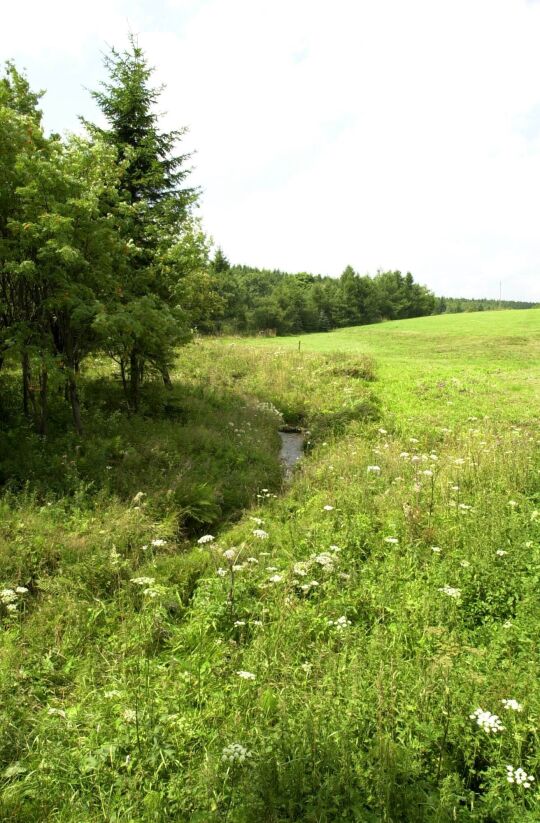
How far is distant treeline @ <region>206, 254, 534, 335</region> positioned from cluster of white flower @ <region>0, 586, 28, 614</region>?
30.2 metres

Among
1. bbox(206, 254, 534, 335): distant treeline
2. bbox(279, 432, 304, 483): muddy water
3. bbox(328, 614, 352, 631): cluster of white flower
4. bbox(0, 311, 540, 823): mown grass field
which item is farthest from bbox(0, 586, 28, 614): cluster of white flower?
bbox(206, 254, 534, 335): distant treeline

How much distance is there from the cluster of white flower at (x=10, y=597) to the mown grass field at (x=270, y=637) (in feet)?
0.14

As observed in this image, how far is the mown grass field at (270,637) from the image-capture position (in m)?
3.02

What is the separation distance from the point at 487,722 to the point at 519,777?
1.09 ft

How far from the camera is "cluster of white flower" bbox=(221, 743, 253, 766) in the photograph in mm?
3006

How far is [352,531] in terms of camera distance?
656 cm

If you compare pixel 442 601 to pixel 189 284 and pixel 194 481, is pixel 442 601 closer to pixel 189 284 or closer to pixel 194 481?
pixel 194 481

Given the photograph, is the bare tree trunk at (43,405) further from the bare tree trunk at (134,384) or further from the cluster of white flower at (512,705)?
the cluster of white flower at (512,705)

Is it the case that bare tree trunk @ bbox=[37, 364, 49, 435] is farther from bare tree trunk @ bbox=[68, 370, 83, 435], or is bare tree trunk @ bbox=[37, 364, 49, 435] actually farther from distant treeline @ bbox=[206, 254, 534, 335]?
distant treeline @ bbox=[206, 254, 534, 335]

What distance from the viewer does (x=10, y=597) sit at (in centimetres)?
466

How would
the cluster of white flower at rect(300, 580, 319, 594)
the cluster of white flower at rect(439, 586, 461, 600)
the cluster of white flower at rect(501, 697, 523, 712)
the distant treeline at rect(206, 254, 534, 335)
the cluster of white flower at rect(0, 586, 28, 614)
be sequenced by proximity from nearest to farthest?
the cluster of white flower at rect(501, 697, 523, 712) → the cluster of white flower at rect(439, 586, 461, 600) → the cluster of white flower at rect(0, 586, 28, 614) → the cluster of white flower at rect(300, 580, 319, 594) → the distant treeline at rect(206, 254, 534, 335)

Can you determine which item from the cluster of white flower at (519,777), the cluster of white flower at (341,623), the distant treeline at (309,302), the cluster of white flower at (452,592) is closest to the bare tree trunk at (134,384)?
the cluster of white flower at (341,623)

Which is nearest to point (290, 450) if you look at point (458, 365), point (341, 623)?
point (341, 623)

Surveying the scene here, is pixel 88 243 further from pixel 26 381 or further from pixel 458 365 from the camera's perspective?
pixel 458 365
